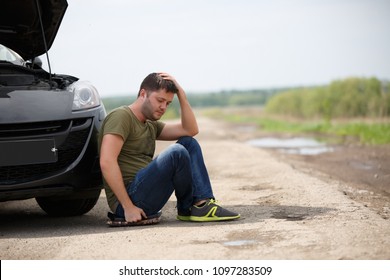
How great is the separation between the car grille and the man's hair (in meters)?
0.63

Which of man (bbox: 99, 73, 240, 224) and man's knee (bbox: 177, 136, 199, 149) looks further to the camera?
man's knee (bbox: 177, 136, 199, 149)

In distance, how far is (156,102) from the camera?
16.6 feet

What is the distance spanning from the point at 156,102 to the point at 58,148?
2.73 ft

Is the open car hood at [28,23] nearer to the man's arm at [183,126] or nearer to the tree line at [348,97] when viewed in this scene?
the man's arm at [183,126]

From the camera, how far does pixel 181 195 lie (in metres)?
5.24

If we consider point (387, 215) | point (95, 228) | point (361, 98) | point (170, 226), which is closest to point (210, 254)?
point (170, 226)

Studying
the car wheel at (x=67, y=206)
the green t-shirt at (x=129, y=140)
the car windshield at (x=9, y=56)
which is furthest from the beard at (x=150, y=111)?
the car windshield at (x=9, y=56)

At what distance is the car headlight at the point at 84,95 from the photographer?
17.5 ft

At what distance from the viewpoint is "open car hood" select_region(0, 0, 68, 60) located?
20.3 ft

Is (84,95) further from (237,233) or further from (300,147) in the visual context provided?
(300,147)

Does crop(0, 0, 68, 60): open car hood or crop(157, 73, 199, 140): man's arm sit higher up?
crop(0, 0, 68, 60): open car hood

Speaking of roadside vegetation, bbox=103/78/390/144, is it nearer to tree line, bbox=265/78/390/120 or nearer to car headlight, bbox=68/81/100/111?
tree line, bbox=265/78/390/120

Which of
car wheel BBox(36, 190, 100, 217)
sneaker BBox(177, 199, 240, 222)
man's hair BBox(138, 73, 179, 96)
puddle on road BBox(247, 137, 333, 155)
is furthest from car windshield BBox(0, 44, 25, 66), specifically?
puddle on road BBox(247, 137, 333, 155)

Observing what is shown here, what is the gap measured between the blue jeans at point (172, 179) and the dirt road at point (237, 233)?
0.68 feet
